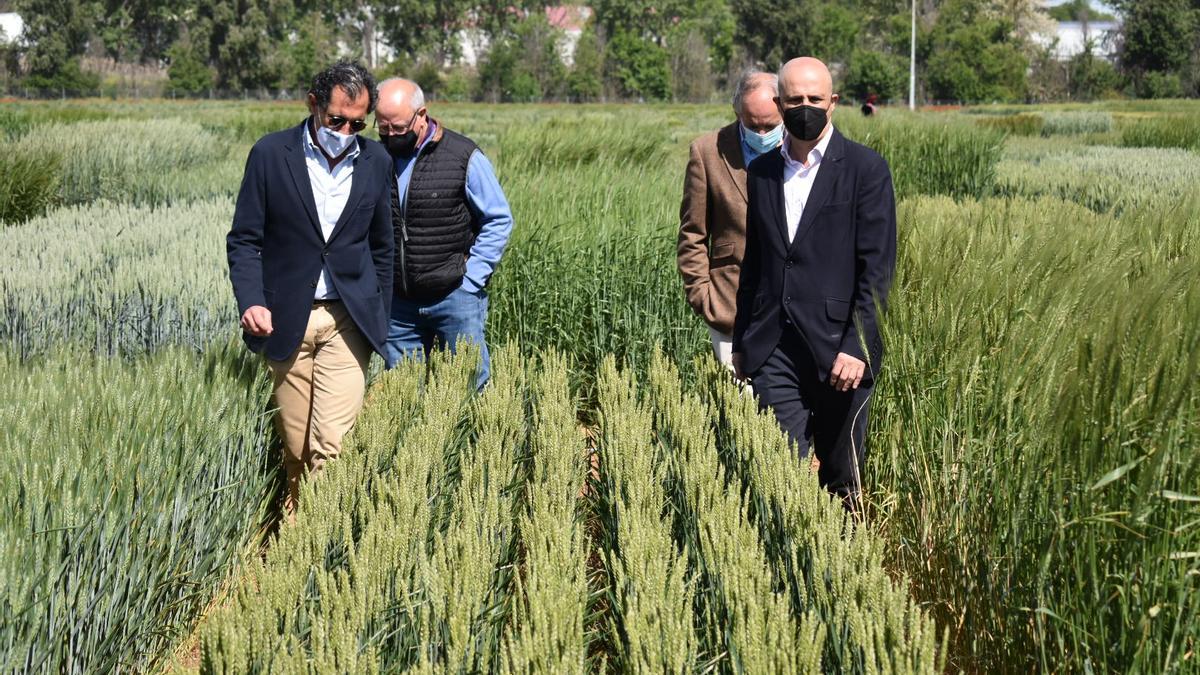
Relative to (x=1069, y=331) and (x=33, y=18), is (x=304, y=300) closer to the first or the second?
(x=1069, y=331)

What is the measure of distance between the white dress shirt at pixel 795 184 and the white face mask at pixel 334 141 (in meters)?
1.58

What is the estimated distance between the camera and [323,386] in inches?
185

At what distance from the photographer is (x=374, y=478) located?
137 inches

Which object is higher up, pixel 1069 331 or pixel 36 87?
pixel 36 87

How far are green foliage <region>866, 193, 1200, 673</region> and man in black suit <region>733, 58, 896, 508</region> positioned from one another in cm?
20

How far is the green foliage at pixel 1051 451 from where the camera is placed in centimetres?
246

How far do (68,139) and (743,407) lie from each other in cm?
1349

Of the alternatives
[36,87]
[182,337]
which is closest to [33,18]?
[36,87]

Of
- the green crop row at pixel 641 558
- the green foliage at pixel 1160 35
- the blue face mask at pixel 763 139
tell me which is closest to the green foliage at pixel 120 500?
the green crop row at pixel 641 558

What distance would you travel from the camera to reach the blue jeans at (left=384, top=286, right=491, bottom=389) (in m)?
5.38

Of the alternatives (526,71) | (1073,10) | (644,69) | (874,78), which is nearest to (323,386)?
(874,78)

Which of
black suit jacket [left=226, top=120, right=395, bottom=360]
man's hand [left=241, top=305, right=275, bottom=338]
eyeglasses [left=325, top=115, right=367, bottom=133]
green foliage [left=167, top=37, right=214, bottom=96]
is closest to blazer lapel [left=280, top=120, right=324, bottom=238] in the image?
black suit jacket [left=226, top=120, right=395, bottom=360]

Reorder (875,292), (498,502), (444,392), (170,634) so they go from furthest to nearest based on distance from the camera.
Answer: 1. (444,392)
2. (875,292)
3. (170,634)
4. (498,502)

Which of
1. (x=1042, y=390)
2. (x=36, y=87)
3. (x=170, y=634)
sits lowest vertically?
(x=170, y=634)
